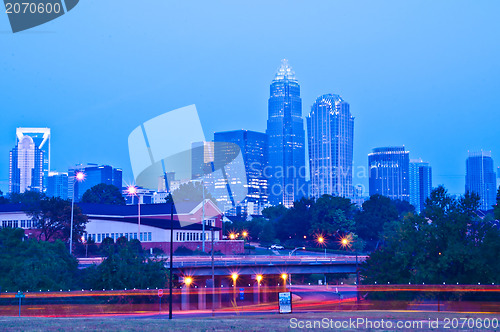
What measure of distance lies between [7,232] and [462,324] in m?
48.6

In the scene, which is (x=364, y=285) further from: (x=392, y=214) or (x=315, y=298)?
(x=392, y=214)

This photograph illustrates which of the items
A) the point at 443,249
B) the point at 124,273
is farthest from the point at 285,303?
the point at 443,249

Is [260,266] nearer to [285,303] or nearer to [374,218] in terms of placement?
[285,303]

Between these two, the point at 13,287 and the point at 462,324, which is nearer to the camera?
the point at 462,324

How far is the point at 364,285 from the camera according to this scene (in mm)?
62500

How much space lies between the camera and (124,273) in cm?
5828

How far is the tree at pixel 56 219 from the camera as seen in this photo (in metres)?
89.1

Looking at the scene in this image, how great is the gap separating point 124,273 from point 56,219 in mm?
35870

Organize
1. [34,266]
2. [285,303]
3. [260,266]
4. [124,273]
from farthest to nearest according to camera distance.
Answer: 1. [260,266]
2. [124,273]
3. [34,266]
4. [285,303]

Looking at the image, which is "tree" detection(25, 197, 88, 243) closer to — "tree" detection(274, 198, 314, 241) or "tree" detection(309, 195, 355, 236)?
"tree" detection(309, 195, 355, 236)

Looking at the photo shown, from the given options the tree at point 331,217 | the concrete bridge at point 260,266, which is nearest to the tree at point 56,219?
the concrete bridge at point 260,266

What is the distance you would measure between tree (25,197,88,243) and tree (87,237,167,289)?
29.7 meters

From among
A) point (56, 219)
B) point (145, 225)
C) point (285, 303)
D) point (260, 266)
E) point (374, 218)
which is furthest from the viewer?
point (374, 218)

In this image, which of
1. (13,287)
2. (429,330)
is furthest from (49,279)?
(429,330)
